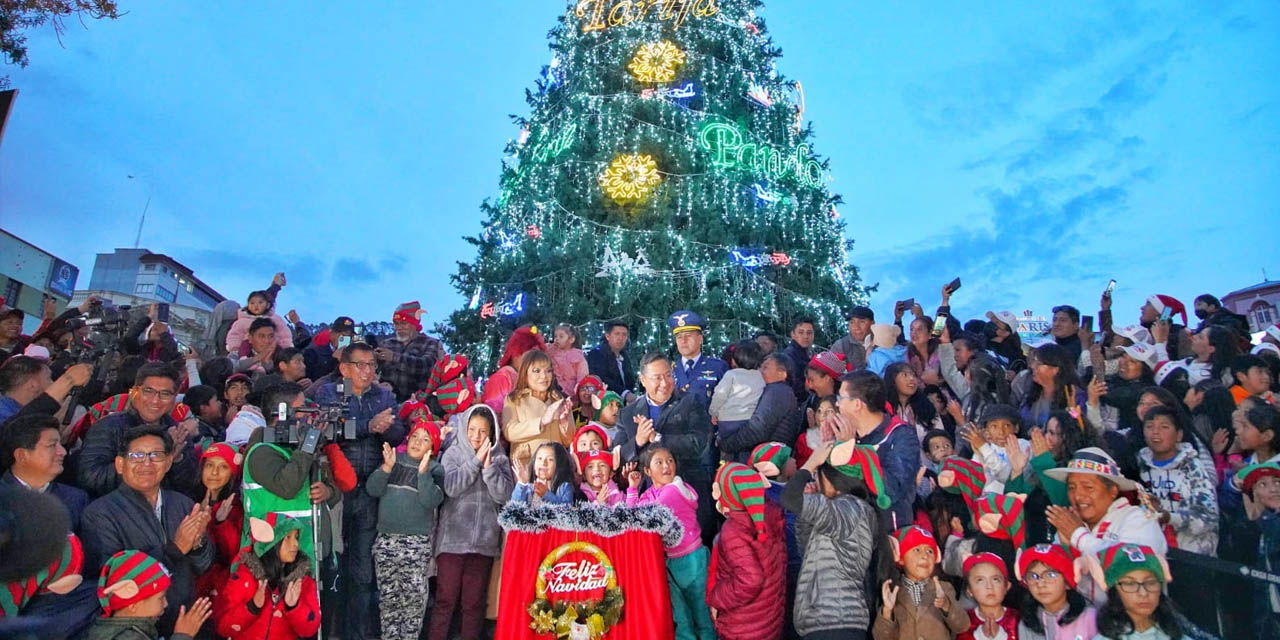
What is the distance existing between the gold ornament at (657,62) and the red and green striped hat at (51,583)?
13.0m

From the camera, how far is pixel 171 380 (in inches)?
208

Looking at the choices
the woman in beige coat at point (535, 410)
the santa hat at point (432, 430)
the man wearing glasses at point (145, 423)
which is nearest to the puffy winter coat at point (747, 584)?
the woman in beige coat at point (535, 410)

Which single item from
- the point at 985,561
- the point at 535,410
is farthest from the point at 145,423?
the point at 985,561

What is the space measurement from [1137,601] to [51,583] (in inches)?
208

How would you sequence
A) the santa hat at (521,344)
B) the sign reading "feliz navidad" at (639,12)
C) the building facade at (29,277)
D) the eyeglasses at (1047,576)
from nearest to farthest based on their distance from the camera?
1. the eyeglasses at (1047,576)
2. the santa hat at (521,344)
3. the sign reading "feliz navidad" at (639,12)
4. the building facade at (29,277)

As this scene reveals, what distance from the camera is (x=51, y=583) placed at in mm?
3805

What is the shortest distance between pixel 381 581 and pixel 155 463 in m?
1.55

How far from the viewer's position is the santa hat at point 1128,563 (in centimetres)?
401

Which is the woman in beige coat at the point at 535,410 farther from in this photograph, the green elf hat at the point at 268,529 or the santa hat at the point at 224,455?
the santa hat at the point at 224,455

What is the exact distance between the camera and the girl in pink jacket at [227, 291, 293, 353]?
815 cm

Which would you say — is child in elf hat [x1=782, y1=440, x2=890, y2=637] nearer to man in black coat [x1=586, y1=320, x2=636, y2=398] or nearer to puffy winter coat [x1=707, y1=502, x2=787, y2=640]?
puffy winter coat [x1=707, y1=502, x2=787, y2=640]

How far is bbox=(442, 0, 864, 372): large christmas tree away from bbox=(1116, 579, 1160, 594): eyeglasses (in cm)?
875

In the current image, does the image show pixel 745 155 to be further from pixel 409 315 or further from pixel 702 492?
pixel 702 492

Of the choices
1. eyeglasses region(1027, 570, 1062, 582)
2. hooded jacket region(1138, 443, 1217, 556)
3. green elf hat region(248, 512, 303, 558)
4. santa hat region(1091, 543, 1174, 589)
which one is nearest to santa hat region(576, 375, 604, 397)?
green elf hat region(248, 512, 303, 558)
